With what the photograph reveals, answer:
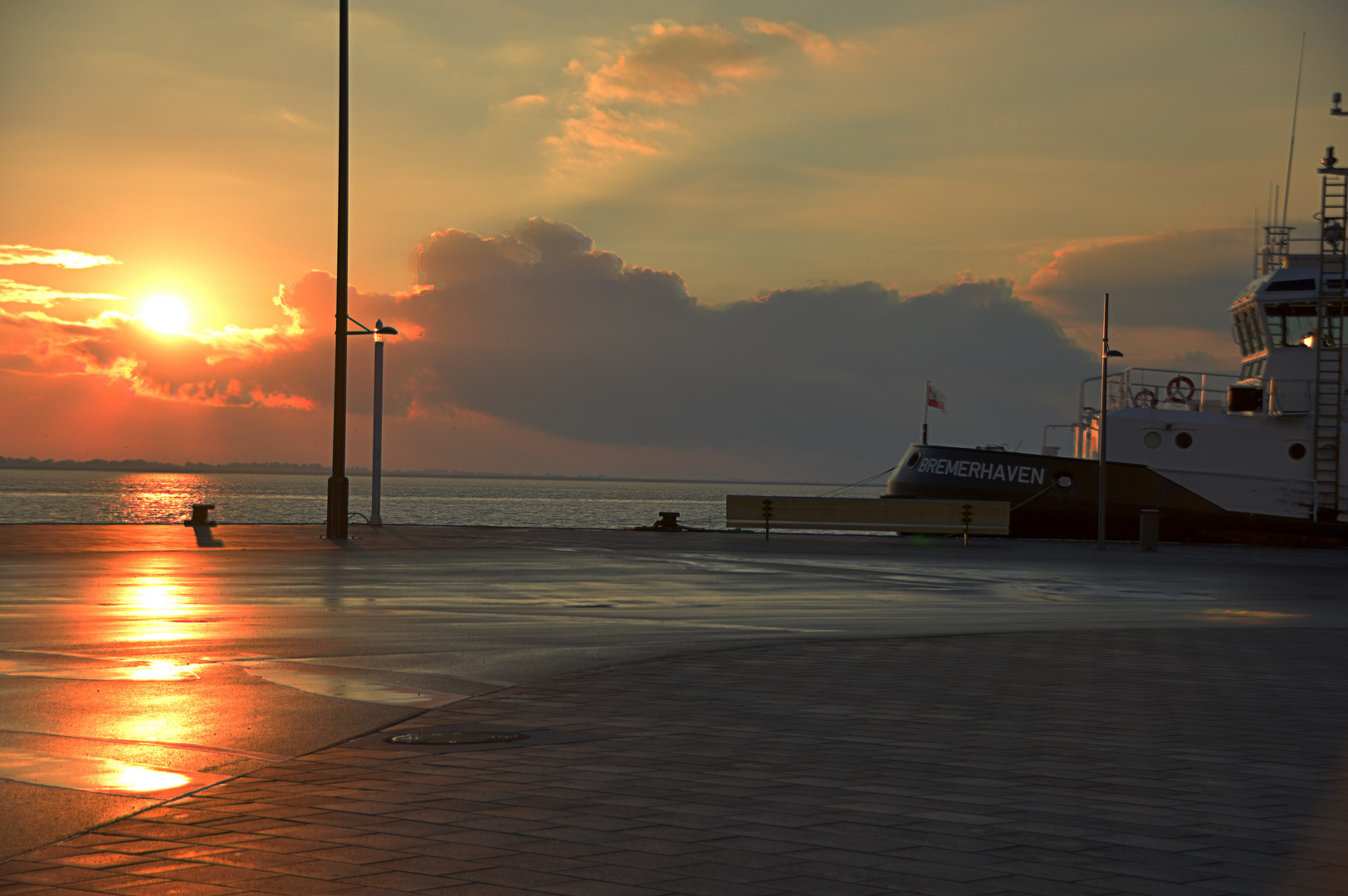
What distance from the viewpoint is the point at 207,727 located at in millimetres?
6871

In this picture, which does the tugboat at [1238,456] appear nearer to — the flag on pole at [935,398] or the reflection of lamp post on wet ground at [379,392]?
the flag on pole at [935,398]

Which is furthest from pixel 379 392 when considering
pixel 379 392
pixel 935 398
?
pixel 935 398

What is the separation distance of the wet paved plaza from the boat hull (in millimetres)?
19008

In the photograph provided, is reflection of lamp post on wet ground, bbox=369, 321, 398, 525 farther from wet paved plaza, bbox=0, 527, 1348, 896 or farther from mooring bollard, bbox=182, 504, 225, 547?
wet paved plaza, bbox=0, 527, 1348, 896

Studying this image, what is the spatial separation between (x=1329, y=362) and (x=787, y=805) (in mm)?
33929

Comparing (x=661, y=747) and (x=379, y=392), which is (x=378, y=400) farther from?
(x=661, y=747)

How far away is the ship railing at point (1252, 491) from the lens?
1332 inches

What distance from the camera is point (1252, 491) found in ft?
112

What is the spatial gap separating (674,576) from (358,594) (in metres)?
5.80

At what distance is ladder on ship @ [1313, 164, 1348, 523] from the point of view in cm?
3312

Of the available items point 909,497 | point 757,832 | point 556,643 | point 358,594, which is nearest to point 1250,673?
point 556,643

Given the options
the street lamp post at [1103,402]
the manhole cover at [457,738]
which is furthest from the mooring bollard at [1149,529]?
the manhole cover at [457,738]

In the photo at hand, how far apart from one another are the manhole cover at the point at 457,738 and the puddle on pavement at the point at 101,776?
1.09 metres

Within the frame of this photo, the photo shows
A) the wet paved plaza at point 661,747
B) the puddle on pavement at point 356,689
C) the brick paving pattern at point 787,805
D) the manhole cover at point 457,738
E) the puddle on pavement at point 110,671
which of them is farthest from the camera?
the puddle on pavement at point 110,671
